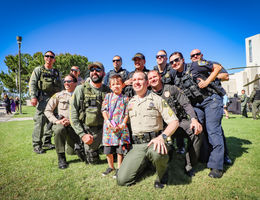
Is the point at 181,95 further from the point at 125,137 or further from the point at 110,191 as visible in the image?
the point at 110,191

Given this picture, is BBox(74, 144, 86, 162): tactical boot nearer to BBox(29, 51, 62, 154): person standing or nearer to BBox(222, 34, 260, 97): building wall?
BBox(29, 51, 62, 154): person standing

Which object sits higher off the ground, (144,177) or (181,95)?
(181,95)

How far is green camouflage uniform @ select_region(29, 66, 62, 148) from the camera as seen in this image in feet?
14.4

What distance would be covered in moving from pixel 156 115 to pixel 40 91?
12.6 feet

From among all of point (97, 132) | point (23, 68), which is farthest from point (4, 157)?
point (23, 68)

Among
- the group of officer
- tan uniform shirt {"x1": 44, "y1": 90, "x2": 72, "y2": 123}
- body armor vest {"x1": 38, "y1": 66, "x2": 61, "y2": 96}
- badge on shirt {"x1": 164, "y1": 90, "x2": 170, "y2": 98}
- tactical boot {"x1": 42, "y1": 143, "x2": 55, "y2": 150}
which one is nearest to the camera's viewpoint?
the group of officer

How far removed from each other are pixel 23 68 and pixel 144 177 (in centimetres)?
4389

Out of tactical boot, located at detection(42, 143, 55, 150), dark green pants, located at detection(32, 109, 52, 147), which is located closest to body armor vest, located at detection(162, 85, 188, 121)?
dark green pants, located at detection(32, 109, 52, 147)

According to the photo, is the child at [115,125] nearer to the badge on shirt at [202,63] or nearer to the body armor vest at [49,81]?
the badge on shirt at [202,63]

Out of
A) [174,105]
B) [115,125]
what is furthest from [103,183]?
[174,105]

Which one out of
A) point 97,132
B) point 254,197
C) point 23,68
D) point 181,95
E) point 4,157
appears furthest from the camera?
point 23,68

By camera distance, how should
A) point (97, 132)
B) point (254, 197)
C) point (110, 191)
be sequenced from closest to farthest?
point (254, 197) → point (110, 191) → point (97, 132)

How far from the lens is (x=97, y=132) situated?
346cm

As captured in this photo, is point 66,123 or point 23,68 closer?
point 66,123
